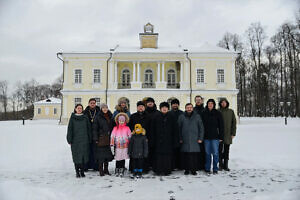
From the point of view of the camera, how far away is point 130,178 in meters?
5.01

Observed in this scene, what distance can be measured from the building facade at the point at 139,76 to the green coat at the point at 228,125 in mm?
16453

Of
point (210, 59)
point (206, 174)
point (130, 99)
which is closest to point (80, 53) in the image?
point (130, 99)

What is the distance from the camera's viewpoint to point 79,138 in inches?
201

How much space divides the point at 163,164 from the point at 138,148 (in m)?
0.68

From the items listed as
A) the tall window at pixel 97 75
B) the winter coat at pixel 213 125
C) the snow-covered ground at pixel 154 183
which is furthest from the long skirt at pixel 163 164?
the tall window at pixel 97 75

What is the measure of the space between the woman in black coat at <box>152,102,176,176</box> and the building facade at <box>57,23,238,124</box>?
16756 mm

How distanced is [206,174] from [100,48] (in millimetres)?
19965

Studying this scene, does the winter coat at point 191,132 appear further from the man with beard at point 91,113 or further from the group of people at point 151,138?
the man with beard at point 91,113

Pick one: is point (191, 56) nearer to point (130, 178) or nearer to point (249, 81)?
point (249, 81)

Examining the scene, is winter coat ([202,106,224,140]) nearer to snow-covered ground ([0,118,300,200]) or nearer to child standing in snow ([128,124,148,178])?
snow-covered ground ([0,118,300,200])

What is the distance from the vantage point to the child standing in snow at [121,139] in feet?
17.0

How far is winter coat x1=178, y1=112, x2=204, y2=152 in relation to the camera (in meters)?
5.38

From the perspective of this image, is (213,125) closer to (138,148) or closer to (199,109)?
(199,109)

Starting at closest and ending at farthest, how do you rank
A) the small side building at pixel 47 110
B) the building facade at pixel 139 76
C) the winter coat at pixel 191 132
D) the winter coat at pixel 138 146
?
the winter coat at pixel 138 146, the winter coat at pixel 191 132, the building facade at pixel 139 76, the small side building at pixel 47 110
